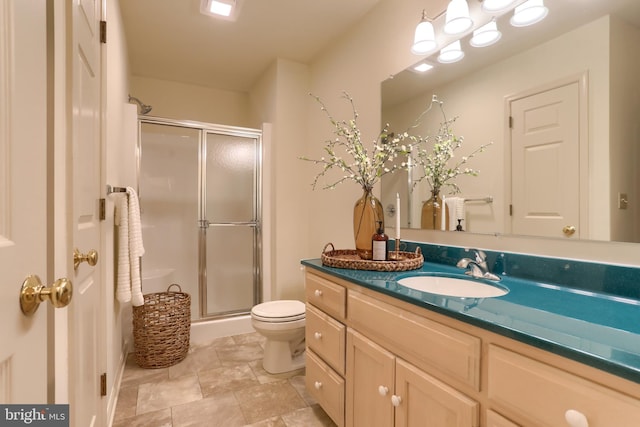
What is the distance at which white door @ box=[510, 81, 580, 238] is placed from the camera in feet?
3.88

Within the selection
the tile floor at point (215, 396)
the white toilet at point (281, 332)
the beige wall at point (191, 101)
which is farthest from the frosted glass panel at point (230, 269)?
the beige wall at point (191, 101)

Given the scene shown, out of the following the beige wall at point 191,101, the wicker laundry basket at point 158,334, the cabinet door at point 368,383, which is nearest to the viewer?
the cabinet door at point 368,383

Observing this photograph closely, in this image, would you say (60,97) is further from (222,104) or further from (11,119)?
(222,104)

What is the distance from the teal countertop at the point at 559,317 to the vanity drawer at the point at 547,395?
→ 6 centimetres

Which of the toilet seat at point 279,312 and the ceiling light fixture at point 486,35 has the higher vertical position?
the ceiling light fixture at point 486,35

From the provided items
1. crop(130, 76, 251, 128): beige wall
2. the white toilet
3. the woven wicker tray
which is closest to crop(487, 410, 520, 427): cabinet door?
the woven wicker tray

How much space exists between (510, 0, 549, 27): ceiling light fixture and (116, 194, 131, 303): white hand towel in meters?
2.18

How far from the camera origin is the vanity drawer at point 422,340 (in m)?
0.87

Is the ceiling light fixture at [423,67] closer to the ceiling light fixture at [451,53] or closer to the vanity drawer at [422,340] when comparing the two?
the ceiling light fixture at [451,53]

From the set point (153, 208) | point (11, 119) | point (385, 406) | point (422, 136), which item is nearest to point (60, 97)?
point (11, 119)

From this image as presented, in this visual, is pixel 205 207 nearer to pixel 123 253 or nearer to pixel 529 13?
pixel 123 253

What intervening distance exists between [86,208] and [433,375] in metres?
1.33

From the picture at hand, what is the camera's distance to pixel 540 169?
4.23ft

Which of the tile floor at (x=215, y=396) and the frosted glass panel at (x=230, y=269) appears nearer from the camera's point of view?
the tile floor at (x=215, y=396)
